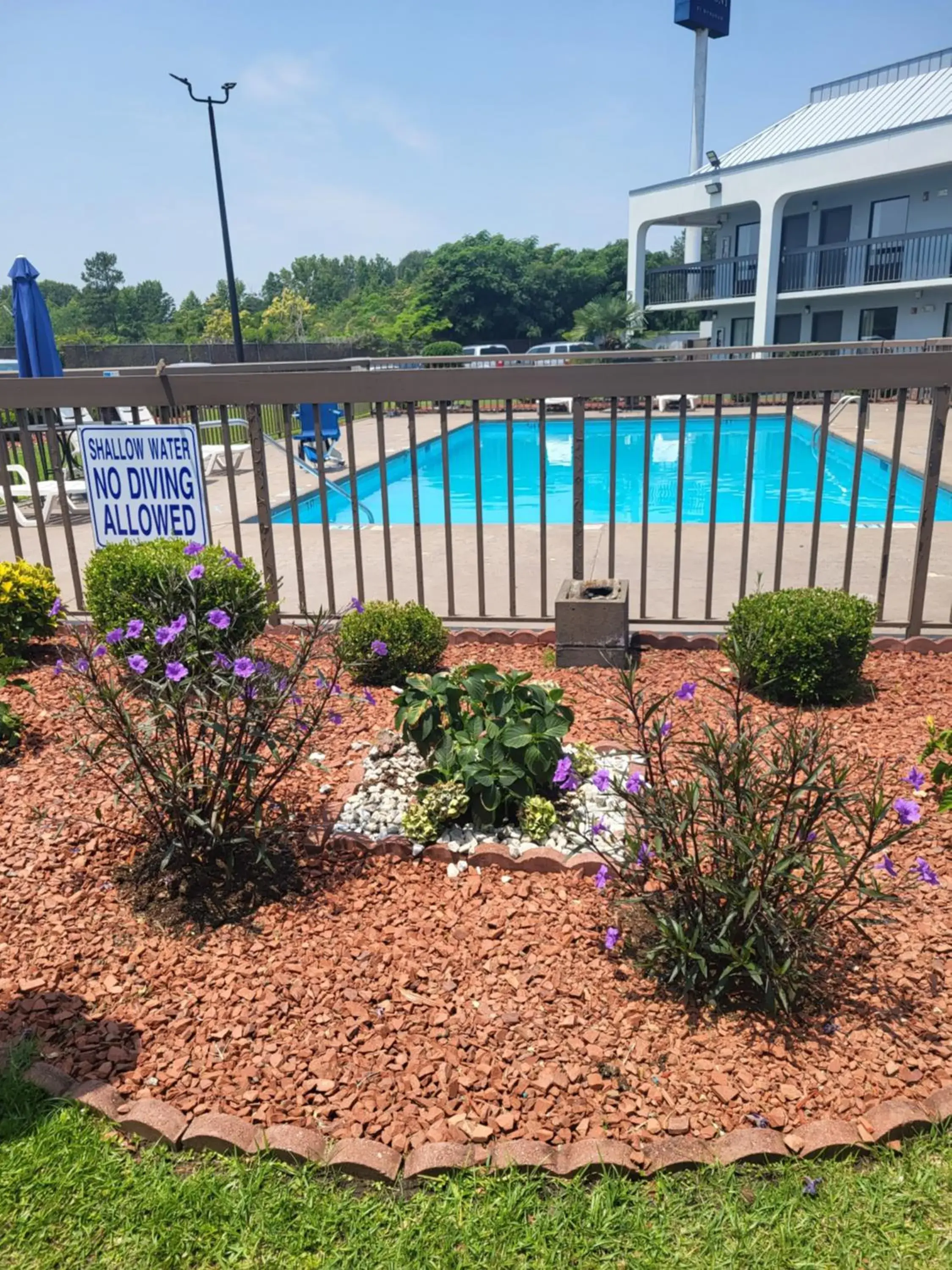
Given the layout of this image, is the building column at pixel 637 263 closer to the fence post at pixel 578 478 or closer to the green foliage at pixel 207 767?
the fence post at pixel 578 478

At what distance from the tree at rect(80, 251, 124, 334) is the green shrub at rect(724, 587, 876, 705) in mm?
83281

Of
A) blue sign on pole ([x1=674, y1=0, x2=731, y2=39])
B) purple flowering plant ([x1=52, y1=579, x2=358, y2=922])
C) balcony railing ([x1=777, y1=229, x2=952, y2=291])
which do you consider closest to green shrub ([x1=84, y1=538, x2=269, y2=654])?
purple flowering plant ([x1=52, y1=579, x2=358, y2=922])

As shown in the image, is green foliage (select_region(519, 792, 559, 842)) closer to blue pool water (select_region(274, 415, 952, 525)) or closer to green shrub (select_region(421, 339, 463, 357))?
blue pool water (select_region(274, 415, 952, 525))

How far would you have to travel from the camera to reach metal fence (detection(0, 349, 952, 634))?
4898 mm

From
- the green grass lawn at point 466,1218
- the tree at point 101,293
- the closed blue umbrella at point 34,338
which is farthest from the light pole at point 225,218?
the tree at point 101,293

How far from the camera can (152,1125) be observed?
2166 millimetres

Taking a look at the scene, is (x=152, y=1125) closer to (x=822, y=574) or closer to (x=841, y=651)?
(x=841, y=651)

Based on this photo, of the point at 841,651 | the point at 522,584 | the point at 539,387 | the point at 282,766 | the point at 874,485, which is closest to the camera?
the point at 282,766

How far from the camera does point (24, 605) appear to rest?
482 cm

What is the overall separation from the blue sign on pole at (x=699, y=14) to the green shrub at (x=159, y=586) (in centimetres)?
4660

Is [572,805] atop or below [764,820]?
below

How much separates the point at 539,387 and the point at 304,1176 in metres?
3.94

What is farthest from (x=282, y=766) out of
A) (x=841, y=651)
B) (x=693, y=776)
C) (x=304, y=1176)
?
(x=841, y=651)

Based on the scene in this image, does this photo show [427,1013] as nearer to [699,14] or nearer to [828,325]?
[828,325]
